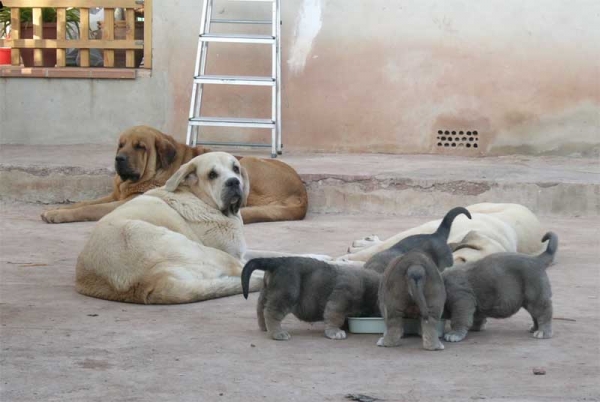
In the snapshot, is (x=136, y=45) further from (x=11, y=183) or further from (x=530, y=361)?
(x=530, y=361)

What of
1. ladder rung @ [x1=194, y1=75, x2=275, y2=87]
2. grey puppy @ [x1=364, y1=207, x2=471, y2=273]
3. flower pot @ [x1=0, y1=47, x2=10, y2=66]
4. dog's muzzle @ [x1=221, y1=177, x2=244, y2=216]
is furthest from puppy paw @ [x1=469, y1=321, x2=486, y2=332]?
flower pot @ [x1=0, y1=47, x2=10, y2=66]

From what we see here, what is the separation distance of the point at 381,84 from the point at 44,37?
393 centimetres

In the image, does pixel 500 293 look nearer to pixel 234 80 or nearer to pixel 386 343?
pixel 386 343

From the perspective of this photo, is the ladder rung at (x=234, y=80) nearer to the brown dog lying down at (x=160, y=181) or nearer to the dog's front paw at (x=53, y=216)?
the brown dog lying down at (x=160, y=181)

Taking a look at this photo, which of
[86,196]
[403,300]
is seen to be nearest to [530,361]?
[403,300]

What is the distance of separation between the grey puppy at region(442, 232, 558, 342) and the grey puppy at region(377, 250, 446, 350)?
0.15 metres

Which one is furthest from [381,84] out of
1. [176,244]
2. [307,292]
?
[307,292]

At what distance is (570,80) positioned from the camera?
415 inches

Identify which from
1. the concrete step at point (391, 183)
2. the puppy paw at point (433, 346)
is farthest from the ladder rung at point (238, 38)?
the puppy paw at point (433, 346)

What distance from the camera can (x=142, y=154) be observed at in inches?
333

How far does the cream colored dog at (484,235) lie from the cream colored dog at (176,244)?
817mm

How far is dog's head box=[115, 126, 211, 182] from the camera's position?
8344mm

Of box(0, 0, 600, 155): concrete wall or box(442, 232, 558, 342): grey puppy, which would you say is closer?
box(442, 232, 558, 342): grey puppy

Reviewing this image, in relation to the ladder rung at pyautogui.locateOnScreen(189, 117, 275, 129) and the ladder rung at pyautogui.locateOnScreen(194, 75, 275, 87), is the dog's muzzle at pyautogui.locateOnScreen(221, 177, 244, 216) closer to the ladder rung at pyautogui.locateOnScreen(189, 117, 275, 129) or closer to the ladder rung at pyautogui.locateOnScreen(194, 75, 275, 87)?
the ladder rung at pyautogui.locateOnScreen(189, 117, 275, 129)
